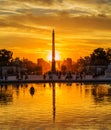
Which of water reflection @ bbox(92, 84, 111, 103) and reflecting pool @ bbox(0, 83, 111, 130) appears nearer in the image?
reflecting pool @ bbox(0, 83, 111, 130)

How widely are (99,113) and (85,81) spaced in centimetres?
4442

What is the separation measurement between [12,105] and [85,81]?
1538 inches

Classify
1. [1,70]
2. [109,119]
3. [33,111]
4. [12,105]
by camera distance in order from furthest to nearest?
1. [1,70]
2. [12,105]
3. [33,111]
4. [109,119]

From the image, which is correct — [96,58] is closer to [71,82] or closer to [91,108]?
[71,82]

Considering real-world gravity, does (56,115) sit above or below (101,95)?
below

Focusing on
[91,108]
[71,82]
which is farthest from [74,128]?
[71,82]

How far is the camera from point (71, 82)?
7681 centimetres

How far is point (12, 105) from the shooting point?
131 ft

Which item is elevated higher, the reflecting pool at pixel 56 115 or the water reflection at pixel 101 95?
the water reflection at pixel 101 95

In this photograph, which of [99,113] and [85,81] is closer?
[99,113]

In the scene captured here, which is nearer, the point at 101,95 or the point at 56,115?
the point at 56,115

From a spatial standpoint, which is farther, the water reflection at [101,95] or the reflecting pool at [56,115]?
the water reflection at [101,95]

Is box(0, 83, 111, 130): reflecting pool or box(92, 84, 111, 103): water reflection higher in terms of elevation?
box(92, 84, 111, 103): water reflection

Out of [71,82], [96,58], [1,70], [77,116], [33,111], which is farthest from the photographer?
[96,58]
